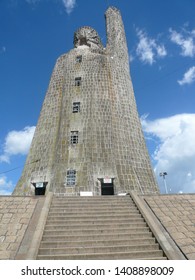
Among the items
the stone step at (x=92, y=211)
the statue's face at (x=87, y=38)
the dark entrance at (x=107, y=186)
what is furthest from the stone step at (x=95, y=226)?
the statue's face at (x=87, y=38)

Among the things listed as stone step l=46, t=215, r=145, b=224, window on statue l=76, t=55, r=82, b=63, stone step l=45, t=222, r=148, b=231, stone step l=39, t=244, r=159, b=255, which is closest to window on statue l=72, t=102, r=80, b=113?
window on statue l=76, t=55, r=82, b=63

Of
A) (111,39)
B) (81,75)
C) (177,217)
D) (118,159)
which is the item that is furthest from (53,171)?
(111,39)

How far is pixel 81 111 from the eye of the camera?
21922 mm

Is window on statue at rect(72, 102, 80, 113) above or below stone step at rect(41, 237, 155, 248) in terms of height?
above

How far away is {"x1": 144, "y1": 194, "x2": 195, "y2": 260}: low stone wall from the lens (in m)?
8.10

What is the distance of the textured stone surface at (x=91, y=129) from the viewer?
1919 cm

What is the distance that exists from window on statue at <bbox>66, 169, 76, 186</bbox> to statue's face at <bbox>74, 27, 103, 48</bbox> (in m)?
14.8

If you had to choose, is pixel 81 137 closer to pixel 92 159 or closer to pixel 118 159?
pixel 92 159

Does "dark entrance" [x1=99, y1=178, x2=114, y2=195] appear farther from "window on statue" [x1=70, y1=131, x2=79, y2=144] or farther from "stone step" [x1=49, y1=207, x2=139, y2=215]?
"stone step" [x1=49, y1=207, x2=139, y2=215]

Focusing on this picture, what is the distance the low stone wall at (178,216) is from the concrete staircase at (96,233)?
0.76m

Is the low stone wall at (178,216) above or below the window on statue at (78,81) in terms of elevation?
below

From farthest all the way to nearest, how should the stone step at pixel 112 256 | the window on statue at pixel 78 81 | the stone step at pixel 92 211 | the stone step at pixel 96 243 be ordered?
the window on statue at pixel 78 81, the stone step at pixel 92 211, the stone step at pixel 96 243, the stone step at pixel 112 256

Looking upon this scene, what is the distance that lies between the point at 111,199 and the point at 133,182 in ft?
23.4

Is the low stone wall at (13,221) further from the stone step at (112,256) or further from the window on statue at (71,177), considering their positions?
the window on statue at (71,177)
